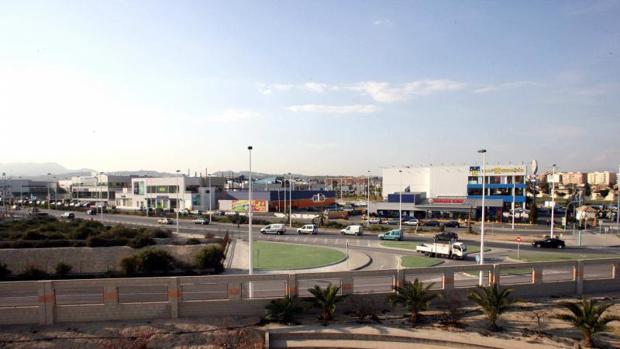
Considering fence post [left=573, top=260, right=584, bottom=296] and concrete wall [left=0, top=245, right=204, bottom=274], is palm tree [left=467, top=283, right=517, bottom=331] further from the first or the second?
concrete wall [left=0, top=245, right=204, bottom=274]

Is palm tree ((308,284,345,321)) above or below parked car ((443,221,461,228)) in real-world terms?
above

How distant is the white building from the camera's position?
263 feet

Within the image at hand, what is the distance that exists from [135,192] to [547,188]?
129005mm

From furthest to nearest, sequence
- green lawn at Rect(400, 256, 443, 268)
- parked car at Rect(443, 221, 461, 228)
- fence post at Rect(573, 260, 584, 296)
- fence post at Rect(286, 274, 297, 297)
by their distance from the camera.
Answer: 1. parked car at Rect(443, 221, 461, 228)
2. green lawn at Rect(400, 256, 443, 268)
3. fence post at Rect(573, 260, 584, 296)
4. fence post at Rect(286, 274, 297, 297)

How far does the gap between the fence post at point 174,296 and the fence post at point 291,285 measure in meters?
4.24

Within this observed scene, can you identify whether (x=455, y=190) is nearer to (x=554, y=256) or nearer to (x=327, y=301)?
(x=554, y=256)

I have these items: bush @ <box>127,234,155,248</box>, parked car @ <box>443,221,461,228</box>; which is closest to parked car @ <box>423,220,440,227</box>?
parked car @ <box>443,221,461,228</box>

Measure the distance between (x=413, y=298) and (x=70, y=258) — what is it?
Result: 27312mm

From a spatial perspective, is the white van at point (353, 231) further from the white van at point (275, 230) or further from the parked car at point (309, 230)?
the white van at point (275, 230)

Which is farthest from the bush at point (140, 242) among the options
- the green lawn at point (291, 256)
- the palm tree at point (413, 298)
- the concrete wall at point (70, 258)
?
the palm tree at point (413, 298)

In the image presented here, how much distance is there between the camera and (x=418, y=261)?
1202 inches

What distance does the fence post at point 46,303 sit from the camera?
15195 millimetres

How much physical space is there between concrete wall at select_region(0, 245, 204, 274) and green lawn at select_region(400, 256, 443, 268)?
16729mm

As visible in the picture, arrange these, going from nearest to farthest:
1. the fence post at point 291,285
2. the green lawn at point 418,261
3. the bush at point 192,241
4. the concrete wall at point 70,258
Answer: the fence post at point 291,285
the green lawn at point 418,261
the concrete wall at point 70,258
the bush at point 192,241
